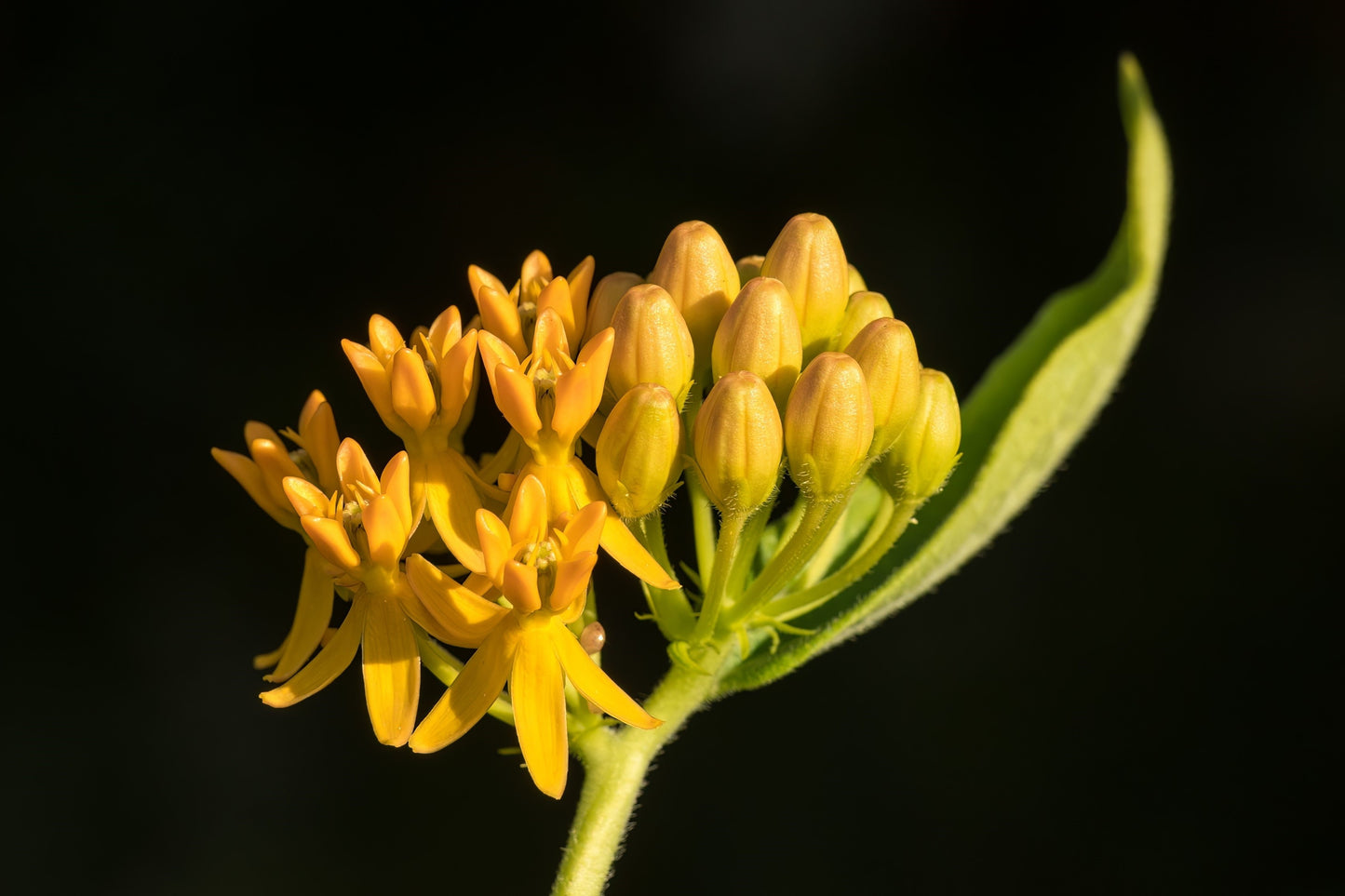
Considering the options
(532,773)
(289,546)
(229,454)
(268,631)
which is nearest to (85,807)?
(268,631)

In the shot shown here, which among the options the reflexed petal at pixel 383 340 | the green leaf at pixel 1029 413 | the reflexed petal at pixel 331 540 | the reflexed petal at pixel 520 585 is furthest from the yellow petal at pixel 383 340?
the green leaf at pixel 1029 413

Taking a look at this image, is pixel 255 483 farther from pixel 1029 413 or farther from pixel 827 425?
pixel 1029 413

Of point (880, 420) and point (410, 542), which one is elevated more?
point (880, 420)

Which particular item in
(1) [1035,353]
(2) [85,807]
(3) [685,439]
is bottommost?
(2) [85,807]

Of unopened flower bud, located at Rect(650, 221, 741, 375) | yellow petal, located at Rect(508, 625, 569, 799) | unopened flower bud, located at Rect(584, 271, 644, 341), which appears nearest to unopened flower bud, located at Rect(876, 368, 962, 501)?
unopened flower bud, located at Rect(650, 221, 741, 375)

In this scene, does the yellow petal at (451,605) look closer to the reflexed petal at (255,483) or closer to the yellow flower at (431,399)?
the yellow flower at (431,399)

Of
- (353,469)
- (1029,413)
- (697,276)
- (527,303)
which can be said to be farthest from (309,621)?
(1029,413)

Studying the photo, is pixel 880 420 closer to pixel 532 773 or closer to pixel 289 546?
pixel 532 773
